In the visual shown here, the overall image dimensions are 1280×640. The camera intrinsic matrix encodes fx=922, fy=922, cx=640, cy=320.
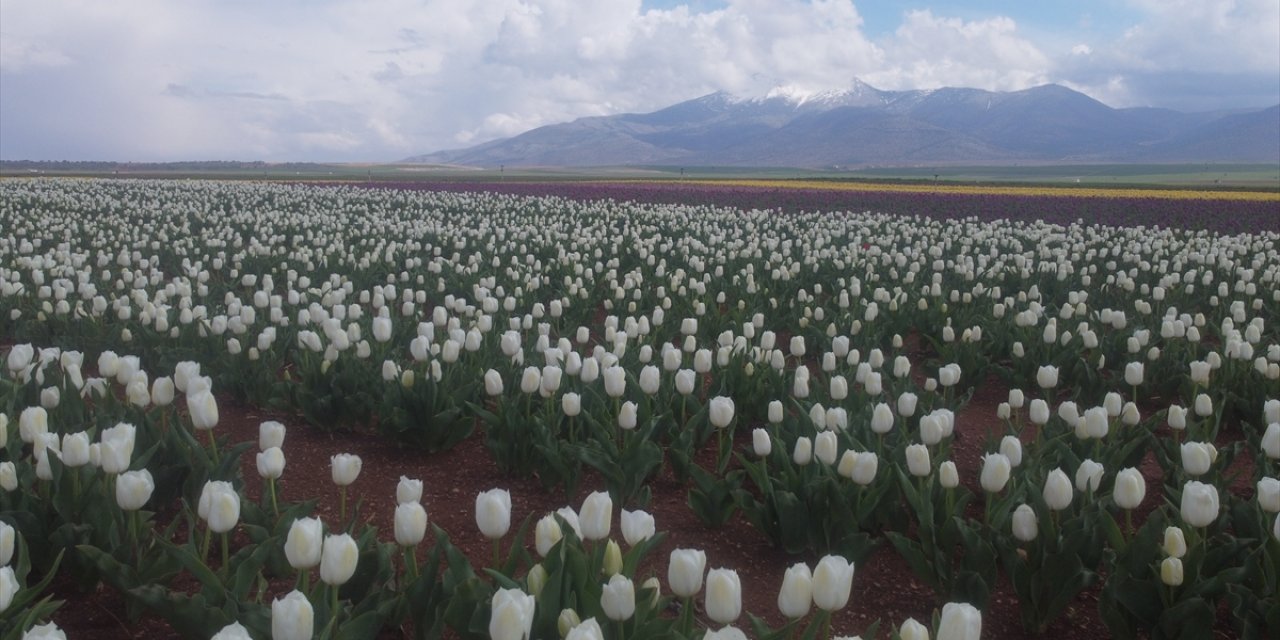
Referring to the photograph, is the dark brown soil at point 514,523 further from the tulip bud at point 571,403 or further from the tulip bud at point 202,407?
the tulip bud at point 202,407

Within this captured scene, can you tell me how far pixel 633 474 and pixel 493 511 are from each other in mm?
1612

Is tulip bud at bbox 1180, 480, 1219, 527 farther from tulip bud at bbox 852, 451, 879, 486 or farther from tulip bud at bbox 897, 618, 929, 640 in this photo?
tulip bud at bbox 897, 618, 929, 640

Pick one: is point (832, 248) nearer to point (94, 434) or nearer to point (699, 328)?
point (699, 328)

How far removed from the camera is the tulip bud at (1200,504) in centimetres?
287

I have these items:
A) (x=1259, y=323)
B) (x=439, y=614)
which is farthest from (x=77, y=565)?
(x=1259, y=323)

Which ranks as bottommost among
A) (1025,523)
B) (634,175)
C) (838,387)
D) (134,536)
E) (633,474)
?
(633,474)

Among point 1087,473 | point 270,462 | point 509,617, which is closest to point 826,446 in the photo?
point 1087,473

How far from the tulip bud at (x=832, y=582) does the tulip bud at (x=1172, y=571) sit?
1.23 metres

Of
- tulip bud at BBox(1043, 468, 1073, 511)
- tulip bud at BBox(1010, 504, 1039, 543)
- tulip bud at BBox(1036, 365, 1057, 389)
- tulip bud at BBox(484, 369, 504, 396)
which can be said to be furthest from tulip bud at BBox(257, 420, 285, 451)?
tulip bud at BBox(1036, 365, 1057, 389)

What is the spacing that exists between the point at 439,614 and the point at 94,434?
2.18m

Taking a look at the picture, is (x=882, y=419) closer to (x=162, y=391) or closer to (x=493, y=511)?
(x=493, y=511)

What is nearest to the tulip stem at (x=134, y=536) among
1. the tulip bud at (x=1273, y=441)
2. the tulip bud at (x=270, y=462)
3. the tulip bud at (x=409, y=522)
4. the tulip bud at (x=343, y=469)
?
the tulip bud at (x=270, y=462)

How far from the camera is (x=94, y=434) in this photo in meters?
3.90

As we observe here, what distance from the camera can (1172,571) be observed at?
2750 millimetres
